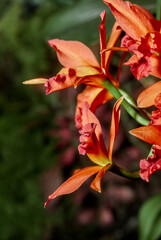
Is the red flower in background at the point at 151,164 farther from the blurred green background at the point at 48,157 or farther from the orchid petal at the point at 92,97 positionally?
the blurred green background at the point at 48,157

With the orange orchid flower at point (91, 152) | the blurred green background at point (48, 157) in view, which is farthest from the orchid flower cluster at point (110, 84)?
the blurred green background at point (48, 157)

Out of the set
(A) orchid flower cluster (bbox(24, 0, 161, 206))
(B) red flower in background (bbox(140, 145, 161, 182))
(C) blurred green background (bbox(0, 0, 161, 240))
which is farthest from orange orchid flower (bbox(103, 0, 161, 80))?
(C) blurred green background (bbox(0, 0, 161, 240))

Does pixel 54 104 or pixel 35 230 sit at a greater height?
pixel 54 104

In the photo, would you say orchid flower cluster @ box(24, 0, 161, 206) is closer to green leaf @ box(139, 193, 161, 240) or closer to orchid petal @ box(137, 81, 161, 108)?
orchid petal @ box(137, 81, 161, 108)

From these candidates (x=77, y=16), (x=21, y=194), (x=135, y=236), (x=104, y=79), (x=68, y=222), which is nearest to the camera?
(x=104, y=79)

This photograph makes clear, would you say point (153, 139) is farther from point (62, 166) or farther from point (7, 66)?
point (7, 66)

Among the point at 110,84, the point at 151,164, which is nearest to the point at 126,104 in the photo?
the point at 110,84

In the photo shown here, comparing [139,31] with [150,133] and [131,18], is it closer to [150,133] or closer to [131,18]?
[131,18]

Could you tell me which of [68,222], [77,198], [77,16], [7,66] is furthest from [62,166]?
[7,66]
